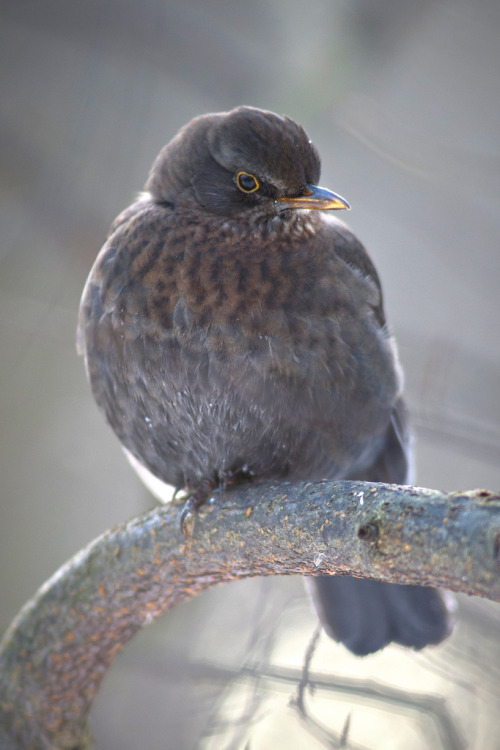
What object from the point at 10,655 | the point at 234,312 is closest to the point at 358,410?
the point at 234,312

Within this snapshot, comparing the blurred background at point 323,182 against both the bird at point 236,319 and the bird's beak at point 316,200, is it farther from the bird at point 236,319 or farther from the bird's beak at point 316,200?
the bird's beak at point 316,200

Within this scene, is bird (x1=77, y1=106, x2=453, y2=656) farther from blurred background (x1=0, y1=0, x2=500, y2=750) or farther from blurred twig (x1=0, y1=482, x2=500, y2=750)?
blurred background (x1=0, y1=0, x2=500, y2=750)

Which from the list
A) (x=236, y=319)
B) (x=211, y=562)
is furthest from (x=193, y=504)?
(x=236, y=319)


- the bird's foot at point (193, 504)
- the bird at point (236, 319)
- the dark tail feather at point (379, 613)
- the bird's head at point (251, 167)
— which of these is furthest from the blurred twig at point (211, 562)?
the bird's head at point (251, 167)

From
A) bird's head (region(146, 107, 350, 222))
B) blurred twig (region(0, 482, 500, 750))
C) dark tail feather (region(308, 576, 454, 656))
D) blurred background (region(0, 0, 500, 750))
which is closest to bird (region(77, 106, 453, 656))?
bird's head (region(146, 107, 350, 222))

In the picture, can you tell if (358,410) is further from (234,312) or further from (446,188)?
(446,188)

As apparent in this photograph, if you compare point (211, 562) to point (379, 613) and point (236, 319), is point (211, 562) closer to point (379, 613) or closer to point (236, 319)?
point (236, 319)
